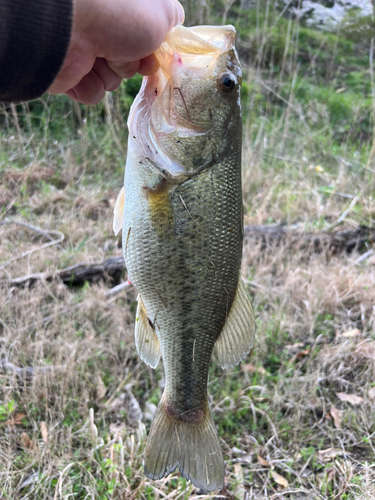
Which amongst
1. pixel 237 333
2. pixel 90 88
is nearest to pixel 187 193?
pixel 237 333

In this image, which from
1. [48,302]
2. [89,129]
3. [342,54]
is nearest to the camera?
[48,302]

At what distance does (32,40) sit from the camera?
107 centimetres

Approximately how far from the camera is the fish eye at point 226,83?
1374 mm

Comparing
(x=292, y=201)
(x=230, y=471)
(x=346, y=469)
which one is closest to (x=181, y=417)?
(x=230, y=471)

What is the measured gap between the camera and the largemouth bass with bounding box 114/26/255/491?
1.37 metres

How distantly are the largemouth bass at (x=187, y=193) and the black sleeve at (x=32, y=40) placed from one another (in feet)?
1.21

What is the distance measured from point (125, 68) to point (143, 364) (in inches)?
72.9

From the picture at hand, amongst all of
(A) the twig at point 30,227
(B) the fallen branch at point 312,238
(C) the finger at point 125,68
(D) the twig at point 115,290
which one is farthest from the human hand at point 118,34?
(B) the fallen branch at point 312,238

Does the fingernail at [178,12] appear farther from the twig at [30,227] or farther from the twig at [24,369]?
the twig at [30,227]

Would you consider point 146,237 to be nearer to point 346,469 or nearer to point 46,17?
point 46,17

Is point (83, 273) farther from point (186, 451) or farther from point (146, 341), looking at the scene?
point (186, 451)

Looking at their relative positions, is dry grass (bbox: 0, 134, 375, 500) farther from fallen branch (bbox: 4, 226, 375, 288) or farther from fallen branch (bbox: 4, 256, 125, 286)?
fallen branch (bbox: 4, 226, 375, 288)

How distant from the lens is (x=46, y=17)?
106 centimetres

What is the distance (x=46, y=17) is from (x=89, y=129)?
4356mm
